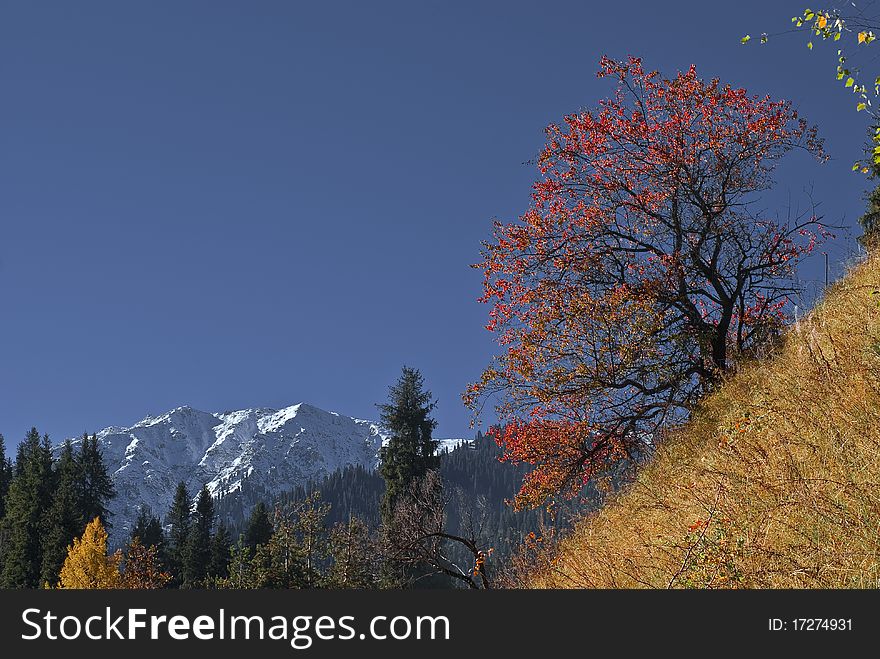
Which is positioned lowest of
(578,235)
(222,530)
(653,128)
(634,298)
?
(222,530)

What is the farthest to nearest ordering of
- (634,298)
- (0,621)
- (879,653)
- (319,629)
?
1. (634,298)
2. (0,621)
3. (319,629)
4. (879,653)

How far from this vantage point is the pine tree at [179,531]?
77312 mm

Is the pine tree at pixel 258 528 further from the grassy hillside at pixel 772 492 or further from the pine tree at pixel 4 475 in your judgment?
the grassy hillside at pixel 772 492

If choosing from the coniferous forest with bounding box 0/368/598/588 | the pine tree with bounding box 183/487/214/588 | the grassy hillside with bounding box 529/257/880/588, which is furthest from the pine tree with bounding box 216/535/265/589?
the pine tree with bounding box 183/487/214/588

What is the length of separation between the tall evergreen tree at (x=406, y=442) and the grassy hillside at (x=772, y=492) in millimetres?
35896

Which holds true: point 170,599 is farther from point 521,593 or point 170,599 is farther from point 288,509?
point 288,509

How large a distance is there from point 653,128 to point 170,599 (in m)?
12.3

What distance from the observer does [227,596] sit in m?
5.41

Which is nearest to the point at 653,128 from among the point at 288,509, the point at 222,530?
the point at 288,509

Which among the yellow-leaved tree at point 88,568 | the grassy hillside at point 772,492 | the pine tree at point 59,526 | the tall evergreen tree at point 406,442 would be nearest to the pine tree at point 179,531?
the pine tree at point 59,526

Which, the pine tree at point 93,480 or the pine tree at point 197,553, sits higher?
the pine tree at point 93,480

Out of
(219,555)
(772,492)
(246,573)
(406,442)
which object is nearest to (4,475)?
(219,555)

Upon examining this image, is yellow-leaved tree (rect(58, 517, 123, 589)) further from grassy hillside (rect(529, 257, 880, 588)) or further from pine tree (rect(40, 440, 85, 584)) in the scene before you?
grassy hillside (rect(529, 257, 880, 588))

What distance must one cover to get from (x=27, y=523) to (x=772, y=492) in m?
66.0
